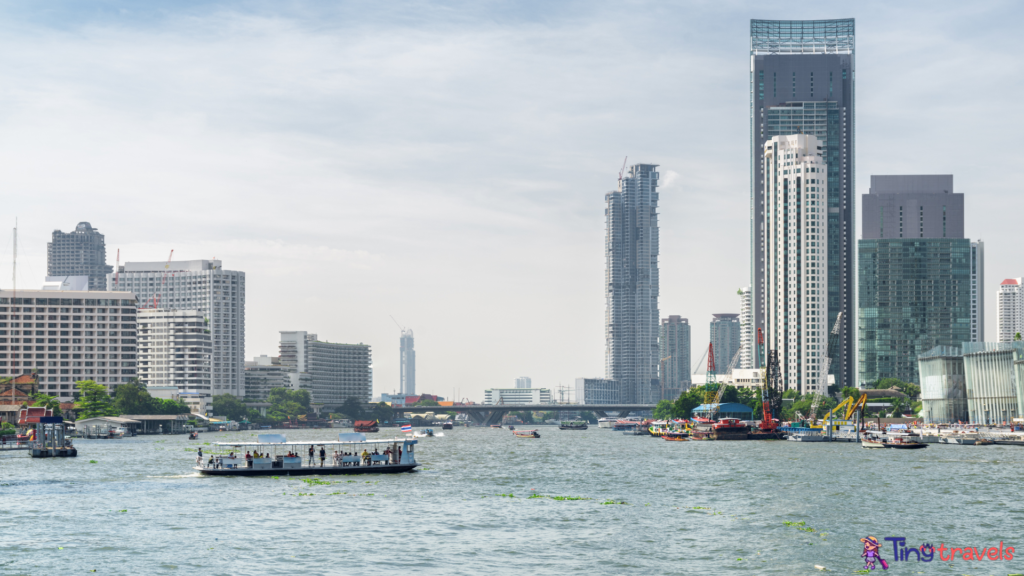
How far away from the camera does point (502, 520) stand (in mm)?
89750

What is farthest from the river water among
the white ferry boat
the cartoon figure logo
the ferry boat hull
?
the white ferry boat

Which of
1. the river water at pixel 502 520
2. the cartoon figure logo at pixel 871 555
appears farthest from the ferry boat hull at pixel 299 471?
the cartoon figure logo at pixel 871 555

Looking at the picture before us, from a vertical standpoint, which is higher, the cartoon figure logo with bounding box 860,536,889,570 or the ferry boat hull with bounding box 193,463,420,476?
the cartoon figure logo with bounding box 860,536,889,570

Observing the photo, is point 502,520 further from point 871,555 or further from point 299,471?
point 299,471

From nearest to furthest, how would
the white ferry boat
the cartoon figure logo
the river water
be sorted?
the cartoon figure logo, the river water, the white ferry boat

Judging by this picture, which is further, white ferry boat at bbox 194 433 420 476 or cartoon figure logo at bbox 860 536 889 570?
white ferry boat at bbox 194 433 420 476

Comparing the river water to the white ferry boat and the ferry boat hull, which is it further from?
the white ferry boat

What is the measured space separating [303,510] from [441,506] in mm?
12200

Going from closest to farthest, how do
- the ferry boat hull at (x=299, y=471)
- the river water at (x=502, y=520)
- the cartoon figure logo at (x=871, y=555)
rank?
1. the cartoon figure logo at (x=871, y=555)
2. the river water at (x=502, y=520)
3. the ferry boat hull at (x=299, y=471)

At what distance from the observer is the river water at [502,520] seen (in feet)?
229

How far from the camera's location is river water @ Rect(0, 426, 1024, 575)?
69.8 metres

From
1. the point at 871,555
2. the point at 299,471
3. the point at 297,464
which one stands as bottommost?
the point at 299,471

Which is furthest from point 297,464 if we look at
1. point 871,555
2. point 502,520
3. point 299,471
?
point 871,555

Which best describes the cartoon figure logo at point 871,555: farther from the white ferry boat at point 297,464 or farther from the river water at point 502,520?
the white ferry boat at point 297,464
